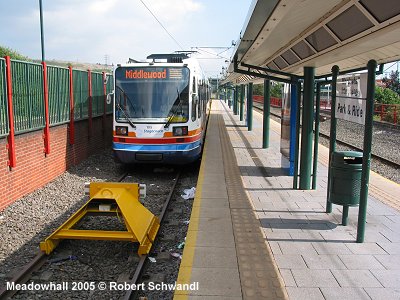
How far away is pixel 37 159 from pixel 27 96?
4.19ft

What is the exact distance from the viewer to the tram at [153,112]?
9.89 metres

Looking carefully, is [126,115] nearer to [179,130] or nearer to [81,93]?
[179,130]

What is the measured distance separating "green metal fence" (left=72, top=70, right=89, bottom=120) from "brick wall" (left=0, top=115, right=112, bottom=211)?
0.85 feet

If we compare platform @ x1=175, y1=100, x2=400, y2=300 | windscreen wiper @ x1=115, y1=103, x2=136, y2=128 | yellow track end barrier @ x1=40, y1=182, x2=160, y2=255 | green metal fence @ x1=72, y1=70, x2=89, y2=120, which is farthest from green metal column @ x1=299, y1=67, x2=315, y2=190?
green metal fence @ x1=72, y1=70, x2=89, y2=120

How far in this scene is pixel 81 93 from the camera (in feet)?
39.3

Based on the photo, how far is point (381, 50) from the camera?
5.26 m

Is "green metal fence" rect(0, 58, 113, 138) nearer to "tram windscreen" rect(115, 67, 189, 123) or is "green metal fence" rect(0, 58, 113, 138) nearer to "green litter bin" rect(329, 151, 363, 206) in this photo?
"tram windscreen" rect(115, 67, 189, 123)

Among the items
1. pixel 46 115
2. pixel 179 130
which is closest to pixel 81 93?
pixel 46 115

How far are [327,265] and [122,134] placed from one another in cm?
661

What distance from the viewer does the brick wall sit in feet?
24.1

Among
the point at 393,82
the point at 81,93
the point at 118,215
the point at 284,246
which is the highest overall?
the point at 393,82

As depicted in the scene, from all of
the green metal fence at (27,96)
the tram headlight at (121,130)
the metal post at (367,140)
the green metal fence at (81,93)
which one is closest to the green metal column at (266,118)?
the tram headlight at (121,130)

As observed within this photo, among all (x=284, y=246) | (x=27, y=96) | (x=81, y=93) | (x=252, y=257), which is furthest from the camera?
(x=81, y=93)

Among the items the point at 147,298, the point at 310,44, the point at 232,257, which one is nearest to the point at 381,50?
the point at 310,44
